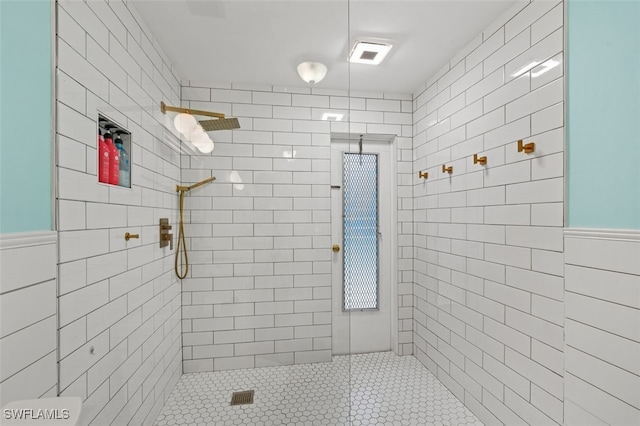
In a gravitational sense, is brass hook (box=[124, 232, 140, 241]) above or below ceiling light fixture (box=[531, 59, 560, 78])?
below

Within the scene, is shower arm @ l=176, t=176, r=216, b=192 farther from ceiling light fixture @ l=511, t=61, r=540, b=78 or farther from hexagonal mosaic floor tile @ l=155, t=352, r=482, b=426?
ceiling light fixture @ l=511, t=61, r=540, b=78

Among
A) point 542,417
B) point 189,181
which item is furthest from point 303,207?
point 542,417

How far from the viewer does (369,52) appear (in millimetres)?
1860

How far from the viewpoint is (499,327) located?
63.8 inches

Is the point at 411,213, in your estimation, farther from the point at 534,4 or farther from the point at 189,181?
the point at 189,181

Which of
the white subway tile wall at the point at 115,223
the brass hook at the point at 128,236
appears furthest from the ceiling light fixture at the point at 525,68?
the brass hook at the point at 128,236

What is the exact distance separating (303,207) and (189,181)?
71 cm

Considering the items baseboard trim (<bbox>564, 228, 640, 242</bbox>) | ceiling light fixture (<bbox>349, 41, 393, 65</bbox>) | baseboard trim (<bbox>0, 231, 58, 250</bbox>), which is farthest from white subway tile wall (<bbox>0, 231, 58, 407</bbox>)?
baseboard trim (<bbox>564, 228, 640, 242</bbox>)

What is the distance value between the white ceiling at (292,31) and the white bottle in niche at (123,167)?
66 centimetres

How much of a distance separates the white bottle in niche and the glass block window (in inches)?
53.9

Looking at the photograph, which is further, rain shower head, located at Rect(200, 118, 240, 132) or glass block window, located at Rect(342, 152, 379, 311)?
glass block window, located at Rect(342, 152, 379, 311)

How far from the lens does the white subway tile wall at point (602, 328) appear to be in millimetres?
1012

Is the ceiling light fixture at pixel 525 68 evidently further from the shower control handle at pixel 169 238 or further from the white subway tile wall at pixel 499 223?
the shower control handle at pixel 169 238

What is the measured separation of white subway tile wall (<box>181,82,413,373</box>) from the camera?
1.74 m
